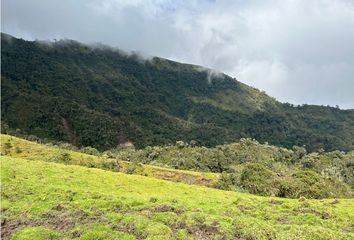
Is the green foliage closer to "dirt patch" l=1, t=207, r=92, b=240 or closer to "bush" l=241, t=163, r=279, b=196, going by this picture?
"dirt patch" l=1, t=207, r=92, b=240

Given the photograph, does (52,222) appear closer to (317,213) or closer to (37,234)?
(37,234)

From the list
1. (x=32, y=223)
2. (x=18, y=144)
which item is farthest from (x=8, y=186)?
(x=18, y=144)

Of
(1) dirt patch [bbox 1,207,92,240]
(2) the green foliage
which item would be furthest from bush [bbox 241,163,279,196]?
(2) the green foliage

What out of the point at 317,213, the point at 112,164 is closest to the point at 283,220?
the point at 317,213

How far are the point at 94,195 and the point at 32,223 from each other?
11.7 metres

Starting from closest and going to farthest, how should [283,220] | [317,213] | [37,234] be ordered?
[37,234] < [283,220] < [317,213]

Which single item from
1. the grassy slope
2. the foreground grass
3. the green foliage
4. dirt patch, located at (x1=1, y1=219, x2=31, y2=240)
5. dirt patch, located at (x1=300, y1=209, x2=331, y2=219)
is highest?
dirt patch, located at (x1=300, y1=209, x2=331, y2=219)

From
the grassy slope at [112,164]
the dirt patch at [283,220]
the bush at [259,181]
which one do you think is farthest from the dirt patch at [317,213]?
the grassy slope at [112,164]

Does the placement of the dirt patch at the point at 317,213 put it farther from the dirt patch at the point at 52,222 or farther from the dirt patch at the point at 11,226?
the dirt patch at the point at 11,226

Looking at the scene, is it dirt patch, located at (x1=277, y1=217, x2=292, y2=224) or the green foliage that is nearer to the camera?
the green foliage

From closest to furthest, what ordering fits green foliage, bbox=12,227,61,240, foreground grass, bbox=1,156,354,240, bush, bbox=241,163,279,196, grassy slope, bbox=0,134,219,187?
green foliage, bbox=12,227,61,240
foreground grass, bbox=1,156,354,240
bush, bbox=241,163,279,196
grassy slope, bbox=0,134,219,187

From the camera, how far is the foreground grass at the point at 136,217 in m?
32.5

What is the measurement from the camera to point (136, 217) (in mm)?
35000

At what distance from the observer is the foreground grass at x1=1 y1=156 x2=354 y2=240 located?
107 feet
